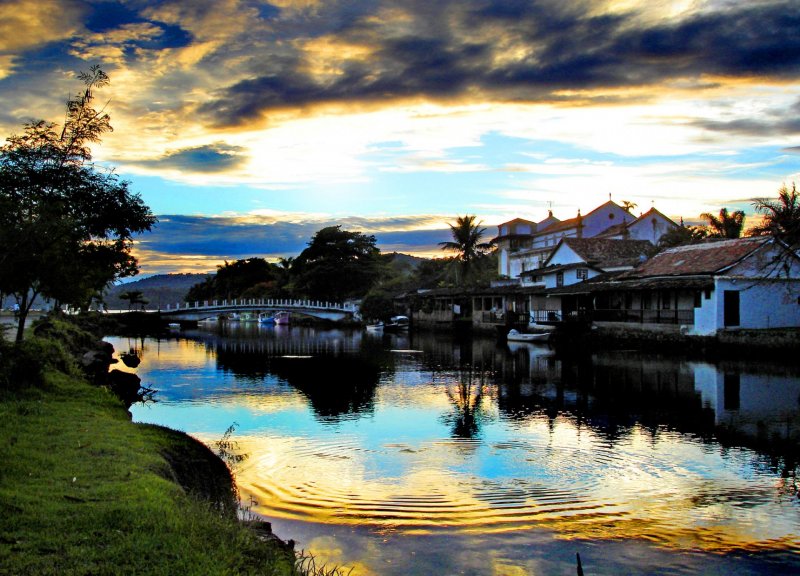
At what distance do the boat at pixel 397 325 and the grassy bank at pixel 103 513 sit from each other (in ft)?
202

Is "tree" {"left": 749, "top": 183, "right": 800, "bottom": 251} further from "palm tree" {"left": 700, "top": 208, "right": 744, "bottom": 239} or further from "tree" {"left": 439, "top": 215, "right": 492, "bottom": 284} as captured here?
"tree" {"left": 439, "top": 215, "right": 492, "bottom": 284}

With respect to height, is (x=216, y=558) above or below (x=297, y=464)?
above

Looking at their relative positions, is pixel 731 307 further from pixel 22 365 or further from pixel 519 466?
pixel 22 365

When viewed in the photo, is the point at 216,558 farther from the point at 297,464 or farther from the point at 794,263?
the point at 794,263

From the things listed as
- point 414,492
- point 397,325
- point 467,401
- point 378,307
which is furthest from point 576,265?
point 414,492

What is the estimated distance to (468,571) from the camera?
9.03 metres

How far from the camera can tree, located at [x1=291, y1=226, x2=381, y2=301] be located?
100250 millimetres

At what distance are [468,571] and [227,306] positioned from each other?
81.0m

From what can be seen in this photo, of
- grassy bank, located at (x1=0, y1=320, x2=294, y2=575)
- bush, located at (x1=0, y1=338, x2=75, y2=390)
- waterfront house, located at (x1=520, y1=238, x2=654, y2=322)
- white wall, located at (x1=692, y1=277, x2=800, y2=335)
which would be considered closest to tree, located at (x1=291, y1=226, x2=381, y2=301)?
waterfront house, located at (x1=520, y1=238, x2=654, y2=322)

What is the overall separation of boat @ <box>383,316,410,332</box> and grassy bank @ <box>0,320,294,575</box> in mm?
61660

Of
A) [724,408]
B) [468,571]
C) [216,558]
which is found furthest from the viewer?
[724,408]

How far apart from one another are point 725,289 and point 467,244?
35610 mm

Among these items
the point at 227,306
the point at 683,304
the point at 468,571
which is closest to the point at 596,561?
the point at 468,571

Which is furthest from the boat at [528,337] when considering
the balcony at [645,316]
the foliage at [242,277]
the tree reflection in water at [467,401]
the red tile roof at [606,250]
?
the foliage at [242,277]
